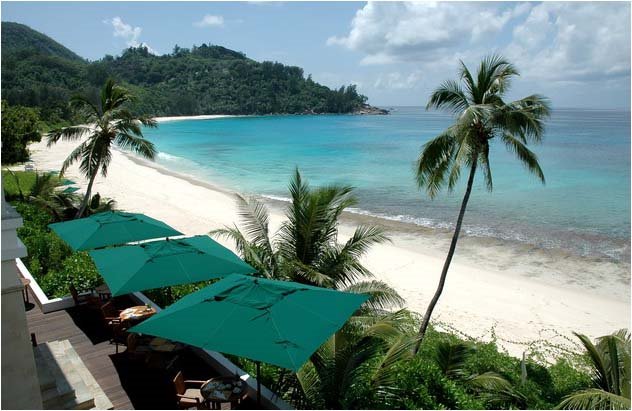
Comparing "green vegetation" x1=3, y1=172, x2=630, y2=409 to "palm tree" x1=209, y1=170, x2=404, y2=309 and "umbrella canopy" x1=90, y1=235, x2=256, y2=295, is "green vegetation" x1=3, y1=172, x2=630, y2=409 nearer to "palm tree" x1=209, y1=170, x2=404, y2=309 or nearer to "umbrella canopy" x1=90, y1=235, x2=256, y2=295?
"palm tree" x1=209, y1=170, x2=404, y2=309

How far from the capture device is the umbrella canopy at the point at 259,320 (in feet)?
15.1

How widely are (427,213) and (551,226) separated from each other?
6.14 metres

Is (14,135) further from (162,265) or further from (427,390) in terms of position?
(427,390)

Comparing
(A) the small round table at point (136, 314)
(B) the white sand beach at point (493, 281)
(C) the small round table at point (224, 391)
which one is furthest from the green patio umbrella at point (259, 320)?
(B) the white sand beach at point (493, 281)

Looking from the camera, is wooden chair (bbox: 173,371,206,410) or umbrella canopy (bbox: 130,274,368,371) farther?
wooden chair (bbox: 173,371,206,410)

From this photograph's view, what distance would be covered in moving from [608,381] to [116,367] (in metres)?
7.10

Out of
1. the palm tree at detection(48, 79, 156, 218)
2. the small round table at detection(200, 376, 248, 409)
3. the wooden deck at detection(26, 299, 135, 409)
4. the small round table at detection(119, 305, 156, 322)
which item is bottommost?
the wooden deck at detection(26, 299, 135, 409)

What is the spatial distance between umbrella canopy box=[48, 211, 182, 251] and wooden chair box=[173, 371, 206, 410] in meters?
3.98

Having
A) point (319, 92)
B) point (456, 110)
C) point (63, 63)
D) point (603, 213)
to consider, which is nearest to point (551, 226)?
point (603, 213)

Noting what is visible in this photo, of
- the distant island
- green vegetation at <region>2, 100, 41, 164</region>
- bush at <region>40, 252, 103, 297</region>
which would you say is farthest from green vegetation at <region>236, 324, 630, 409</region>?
the distant island

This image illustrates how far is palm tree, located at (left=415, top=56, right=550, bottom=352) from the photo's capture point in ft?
27.1

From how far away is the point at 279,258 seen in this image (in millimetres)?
10102

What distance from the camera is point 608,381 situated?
6.94 meters

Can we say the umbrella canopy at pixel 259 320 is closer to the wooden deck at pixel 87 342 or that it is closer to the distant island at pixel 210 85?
the wooden deck at pixel 87 342
